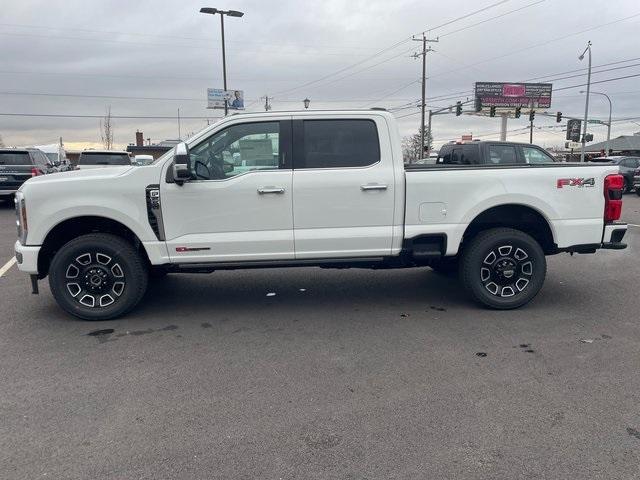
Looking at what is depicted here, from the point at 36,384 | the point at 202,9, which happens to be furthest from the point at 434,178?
the point at 202,9

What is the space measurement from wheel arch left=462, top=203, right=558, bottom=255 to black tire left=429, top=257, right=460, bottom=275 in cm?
32

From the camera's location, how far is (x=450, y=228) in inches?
217

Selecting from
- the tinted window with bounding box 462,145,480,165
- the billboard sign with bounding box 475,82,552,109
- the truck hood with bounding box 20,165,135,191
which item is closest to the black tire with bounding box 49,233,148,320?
the truck hood with bounding box 20,165,135,191

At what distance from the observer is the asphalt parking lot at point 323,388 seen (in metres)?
3.02

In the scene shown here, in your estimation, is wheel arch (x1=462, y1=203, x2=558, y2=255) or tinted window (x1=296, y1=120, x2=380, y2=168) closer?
tinted window (x1=296, y1=120, x2=380, y2=168)

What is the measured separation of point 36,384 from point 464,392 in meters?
3.11

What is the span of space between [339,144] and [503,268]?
7.09 feet

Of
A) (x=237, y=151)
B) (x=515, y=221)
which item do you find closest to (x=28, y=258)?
(x=237, y=151)

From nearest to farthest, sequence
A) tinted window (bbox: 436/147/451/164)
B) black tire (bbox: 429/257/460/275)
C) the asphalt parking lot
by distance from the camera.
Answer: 1. the asphalt parking lot
2. black tire (bbox: 429/257/460/275)
3. tinted window (bbox: 436/147/451/164)

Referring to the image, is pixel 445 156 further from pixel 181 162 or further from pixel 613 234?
pixel 181 162

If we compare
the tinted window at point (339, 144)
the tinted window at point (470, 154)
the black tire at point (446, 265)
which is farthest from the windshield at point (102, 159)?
the tinted window at point (339, 144)

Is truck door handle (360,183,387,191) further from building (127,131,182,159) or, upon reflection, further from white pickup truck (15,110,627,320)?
building (127,131,182,159)

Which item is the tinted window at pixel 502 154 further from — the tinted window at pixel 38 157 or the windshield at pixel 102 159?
the tinted window at pixel 38 157

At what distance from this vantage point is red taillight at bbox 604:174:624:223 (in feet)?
18.3
